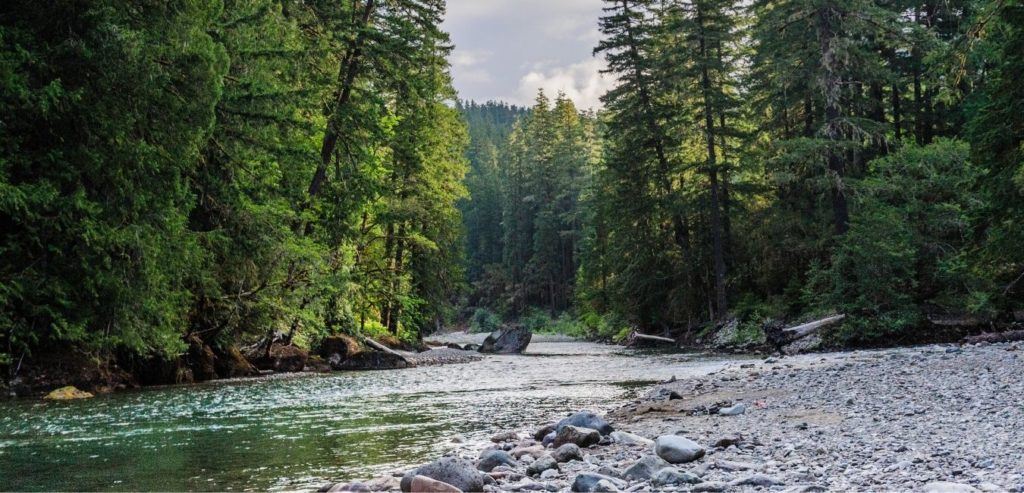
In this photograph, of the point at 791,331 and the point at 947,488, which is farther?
the point at 791,331

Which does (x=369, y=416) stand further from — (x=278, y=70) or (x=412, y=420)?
(x=278, y=70)

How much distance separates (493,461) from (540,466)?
439mm

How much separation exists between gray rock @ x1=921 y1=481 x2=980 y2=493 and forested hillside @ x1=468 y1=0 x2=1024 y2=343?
32.1ft

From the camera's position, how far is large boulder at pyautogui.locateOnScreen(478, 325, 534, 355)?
30.5 metres

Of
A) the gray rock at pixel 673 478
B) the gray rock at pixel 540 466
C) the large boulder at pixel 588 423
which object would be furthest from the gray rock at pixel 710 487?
the large boulder at pixel 588 423

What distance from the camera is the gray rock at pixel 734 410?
331 inches

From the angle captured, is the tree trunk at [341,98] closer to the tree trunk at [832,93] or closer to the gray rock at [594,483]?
the tree trunk at [832,93]

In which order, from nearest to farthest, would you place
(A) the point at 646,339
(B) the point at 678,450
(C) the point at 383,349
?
(B) the point at 678,450 < (C) the point at 383,349 < (A) the point at 646,339

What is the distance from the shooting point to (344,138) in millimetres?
20062

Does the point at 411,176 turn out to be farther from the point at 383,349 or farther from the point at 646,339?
the point at 646,339

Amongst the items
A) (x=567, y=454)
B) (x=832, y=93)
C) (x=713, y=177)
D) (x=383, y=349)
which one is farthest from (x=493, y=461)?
(x=713, y=177)

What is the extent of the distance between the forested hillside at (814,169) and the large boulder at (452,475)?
10.8 meters

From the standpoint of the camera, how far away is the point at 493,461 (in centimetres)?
602

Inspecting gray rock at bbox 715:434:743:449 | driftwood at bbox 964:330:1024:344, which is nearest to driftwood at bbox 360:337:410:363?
driftwood at bbox 964:330:1024:344
